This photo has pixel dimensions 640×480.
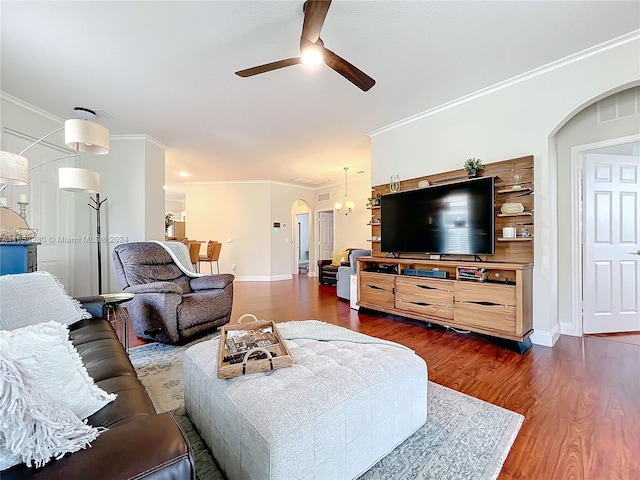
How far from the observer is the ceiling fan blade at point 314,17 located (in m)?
1.59

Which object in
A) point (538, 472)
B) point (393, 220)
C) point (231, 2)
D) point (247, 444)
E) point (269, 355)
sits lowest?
point (538, 472)

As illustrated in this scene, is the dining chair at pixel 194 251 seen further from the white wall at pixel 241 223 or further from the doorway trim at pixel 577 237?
the doorway trim at pixel 577 237

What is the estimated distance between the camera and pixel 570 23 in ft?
6.98

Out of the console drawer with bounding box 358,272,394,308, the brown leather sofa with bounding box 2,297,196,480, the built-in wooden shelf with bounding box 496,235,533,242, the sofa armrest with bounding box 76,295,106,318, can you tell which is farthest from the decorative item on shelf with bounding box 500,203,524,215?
the sofa armrest with bounding box 76,295,106,318

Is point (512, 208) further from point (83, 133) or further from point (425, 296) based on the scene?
point (83, 133)

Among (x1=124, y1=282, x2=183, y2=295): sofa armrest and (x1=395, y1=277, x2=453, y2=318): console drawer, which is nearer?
(x1=124, y1=282, x2=183, y2=295): sofa armrest

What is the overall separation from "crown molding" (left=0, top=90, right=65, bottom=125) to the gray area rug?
357cm

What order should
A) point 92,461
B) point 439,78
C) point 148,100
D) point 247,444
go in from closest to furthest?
point 92,461
point 247,444
point 439,78
point 148,100

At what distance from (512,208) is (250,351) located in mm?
2837

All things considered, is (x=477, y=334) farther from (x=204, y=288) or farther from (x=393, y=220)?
(x=204, y=288)

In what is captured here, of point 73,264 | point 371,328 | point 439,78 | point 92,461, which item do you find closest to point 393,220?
point 371,328

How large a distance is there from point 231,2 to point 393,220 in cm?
282

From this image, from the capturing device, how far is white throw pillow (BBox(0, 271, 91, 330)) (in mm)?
1509

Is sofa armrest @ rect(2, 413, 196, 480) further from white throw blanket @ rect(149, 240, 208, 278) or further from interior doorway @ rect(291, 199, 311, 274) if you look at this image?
interior doorway @ rect(291, 199, 311, 274)
